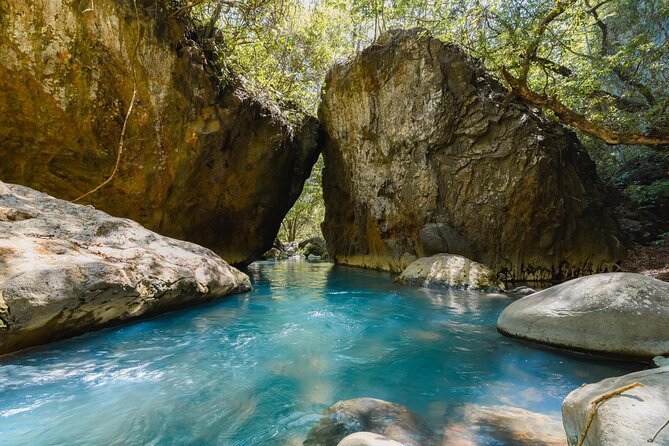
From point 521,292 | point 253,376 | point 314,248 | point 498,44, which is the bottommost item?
point 253,376

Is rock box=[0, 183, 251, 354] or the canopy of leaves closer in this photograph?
rock box=[0, 183, 251, 354]

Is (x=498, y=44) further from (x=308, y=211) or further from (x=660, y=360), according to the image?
(x=308, y=211)

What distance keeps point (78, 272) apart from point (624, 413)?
4.55 metres

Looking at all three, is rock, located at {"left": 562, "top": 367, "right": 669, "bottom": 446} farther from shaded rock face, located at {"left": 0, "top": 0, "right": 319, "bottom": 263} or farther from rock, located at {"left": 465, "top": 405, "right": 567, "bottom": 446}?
shaded rock face, located at {"left": 0, "top": 0, "right": 319, "bottom": 263}

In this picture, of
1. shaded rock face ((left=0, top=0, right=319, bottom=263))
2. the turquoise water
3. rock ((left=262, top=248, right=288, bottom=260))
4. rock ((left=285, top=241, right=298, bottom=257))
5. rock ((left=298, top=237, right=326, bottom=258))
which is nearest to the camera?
the turquoise water

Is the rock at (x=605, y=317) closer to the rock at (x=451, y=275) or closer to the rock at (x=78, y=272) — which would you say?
the rock at (x=451, y=275)

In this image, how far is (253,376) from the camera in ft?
9.89

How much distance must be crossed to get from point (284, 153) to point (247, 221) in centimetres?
282

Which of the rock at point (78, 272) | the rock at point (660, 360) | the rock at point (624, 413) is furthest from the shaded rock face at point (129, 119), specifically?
the rock at point (660, 360)

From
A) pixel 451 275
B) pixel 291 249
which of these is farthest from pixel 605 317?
pixel 291 249

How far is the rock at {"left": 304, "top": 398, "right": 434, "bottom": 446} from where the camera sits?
79.4 inches

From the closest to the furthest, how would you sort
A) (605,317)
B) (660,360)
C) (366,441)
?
(366,441) < (660,360) < (605,317)

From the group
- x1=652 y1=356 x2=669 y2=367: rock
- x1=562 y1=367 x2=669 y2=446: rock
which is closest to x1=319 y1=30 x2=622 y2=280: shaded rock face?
x1=652 y1=356 x2=669 y2=367: rock

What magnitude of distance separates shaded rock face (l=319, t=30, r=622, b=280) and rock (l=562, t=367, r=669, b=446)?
27.9 ft
